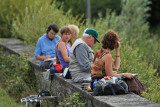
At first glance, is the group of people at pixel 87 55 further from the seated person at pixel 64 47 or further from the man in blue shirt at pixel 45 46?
the man in blue shirt at pixel 45 46

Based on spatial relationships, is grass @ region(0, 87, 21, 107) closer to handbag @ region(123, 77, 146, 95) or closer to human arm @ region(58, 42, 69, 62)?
human arm @ region(58, 42, 69, 62)

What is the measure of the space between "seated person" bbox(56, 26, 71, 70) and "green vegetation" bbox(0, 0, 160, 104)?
46.9 inches

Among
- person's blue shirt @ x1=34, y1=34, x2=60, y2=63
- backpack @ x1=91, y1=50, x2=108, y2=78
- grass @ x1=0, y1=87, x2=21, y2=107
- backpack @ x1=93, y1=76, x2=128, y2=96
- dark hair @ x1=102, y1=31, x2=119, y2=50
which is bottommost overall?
grass @ x1=0, y1=87, x2=21, y2=107

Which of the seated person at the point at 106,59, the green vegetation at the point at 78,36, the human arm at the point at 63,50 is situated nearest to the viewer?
the seated person at the point at 106,59

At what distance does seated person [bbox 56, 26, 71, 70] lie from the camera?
22.9 feet

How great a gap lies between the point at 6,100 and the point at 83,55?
2.01m

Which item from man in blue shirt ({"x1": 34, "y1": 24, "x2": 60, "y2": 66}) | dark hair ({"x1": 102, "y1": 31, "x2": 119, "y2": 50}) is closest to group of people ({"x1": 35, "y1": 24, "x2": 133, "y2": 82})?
dark hair ({"x1": 102, "y1": 31, "x2": 119, "y2": 50})

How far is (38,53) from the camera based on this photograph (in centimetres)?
823

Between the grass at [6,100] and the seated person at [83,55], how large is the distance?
133 centimetres

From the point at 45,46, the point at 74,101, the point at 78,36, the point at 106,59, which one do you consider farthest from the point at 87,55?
the point at 78,36

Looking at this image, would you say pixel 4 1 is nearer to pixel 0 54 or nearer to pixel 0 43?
pixel 0 43

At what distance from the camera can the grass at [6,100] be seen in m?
6.80

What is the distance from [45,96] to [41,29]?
3.98m

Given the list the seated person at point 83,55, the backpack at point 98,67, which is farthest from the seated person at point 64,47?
the backpack at point 98,67
